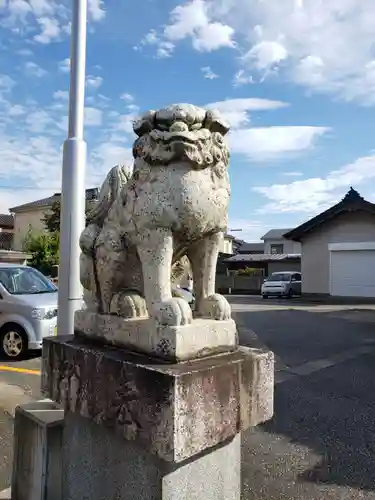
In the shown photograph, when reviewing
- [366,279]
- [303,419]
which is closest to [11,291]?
[303,419]

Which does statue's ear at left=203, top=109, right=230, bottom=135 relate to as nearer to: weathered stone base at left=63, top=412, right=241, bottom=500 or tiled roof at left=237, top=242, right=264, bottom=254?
weathered stone base at left=63, top=412, right=241, bottom=500

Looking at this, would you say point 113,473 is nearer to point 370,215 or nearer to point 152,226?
point 152,226

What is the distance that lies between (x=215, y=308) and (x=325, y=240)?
16976mm

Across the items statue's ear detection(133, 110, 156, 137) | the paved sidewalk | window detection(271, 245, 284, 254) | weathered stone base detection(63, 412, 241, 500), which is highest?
window detection(271, 245, 284, 254)

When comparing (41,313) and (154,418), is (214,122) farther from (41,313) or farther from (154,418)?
(41,313)

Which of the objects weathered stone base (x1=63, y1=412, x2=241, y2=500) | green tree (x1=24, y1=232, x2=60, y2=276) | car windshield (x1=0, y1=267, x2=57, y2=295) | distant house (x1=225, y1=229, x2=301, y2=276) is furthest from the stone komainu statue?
distant house (x1=225, y1=229, x2=301, y2=276)

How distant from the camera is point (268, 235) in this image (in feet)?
128

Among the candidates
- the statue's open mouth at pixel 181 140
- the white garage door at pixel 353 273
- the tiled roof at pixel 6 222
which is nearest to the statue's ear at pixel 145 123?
the statue's open mouth at pixel 181 140

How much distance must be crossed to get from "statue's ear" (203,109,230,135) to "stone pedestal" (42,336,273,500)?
3.29ft

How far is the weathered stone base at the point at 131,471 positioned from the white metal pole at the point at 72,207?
170 cm

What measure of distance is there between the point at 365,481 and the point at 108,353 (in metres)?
2.17

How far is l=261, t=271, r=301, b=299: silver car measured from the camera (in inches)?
762

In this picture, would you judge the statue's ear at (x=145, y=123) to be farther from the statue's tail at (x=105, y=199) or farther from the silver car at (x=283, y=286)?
the silver car at (x=283, y=286)

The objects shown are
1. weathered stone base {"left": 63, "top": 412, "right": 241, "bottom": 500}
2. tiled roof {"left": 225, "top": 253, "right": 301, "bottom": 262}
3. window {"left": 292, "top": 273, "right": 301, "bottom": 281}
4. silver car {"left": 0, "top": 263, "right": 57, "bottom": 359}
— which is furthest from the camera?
tiled roof {"left": 225, "top": 253, "right": 301, "bottom": 262}
